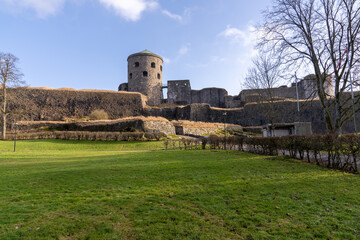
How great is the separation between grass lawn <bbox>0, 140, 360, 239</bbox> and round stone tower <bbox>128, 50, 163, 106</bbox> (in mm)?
39856

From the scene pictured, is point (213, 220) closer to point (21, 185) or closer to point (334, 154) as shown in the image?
point (21, 185)

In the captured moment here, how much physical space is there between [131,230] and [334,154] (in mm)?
7851

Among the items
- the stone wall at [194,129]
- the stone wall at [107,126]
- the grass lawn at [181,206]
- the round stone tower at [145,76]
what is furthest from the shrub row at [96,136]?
the round stone tower at [145,76]

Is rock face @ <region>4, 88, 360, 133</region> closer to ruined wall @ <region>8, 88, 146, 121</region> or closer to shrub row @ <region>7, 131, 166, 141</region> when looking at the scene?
ruined wall @ <region>8, 88, 146, 121</region>

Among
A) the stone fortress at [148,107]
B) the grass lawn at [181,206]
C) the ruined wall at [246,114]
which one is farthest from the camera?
the ruined wall at [246,114]

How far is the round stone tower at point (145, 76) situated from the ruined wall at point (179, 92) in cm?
255

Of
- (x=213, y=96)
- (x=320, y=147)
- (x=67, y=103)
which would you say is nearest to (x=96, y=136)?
(x=67, y=103)

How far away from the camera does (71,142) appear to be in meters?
22.6

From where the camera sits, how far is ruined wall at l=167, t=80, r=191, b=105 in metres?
46.2

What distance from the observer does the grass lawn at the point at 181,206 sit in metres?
3.03

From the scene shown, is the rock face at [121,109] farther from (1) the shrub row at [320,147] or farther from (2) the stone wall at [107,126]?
(1) the shrub row at [320,147]

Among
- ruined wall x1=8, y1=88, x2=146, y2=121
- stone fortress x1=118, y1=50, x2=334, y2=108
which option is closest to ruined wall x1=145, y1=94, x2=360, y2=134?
ruined wall x1=8, y1=88, x2=146, y2=121

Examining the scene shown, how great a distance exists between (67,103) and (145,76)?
17203 millimetres

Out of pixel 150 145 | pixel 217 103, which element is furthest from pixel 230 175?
pixel 217 103
